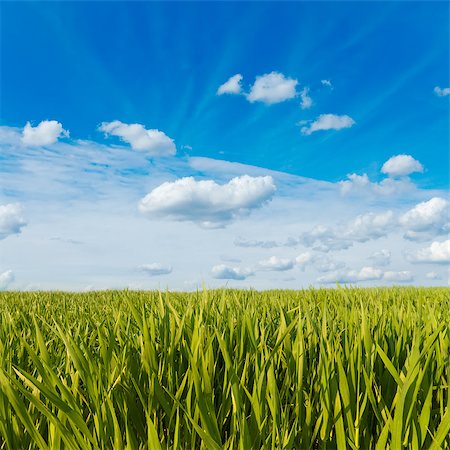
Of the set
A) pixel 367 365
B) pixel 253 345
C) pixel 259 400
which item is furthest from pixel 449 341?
pixel 259 400

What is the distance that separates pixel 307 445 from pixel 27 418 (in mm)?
873

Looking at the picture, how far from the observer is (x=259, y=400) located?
133 cm

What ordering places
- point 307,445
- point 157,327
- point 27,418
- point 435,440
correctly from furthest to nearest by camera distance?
point 157,327 → point 307,445 → point 27,418 → point 435,440

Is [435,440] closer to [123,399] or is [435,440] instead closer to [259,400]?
[259,400]

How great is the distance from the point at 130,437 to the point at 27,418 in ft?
1.07

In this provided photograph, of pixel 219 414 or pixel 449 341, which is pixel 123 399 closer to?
pixel 219 414

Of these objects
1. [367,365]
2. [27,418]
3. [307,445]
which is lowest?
[307,445]

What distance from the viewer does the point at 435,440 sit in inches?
47.1

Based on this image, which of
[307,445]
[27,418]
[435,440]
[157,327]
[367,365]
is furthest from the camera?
[157,327]

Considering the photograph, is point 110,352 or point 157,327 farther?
point 157,327

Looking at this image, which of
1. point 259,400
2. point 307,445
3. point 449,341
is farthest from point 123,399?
point 449,341

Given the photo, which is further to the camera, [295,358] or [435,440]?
[295,358]

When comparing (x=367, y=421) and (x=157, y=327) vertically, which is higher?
(x=157, y=327)

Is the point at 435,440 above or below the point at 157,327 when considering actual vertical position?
below
